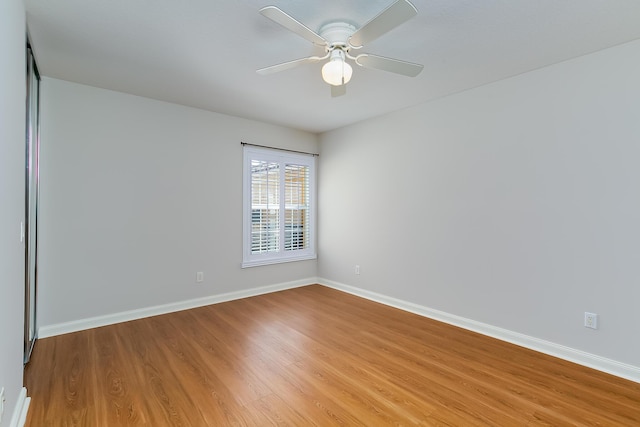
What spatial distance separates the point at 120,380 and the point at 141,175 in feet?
7.18

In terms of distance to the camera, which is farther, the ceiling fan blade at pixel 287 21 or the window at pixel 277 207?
the window at pixel 277 207

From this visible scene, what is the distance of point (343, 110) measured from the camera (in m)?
3.99

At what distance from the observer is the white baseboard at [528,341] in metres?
2.37

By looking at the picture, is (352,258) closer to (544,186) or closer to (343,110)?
(343,110)

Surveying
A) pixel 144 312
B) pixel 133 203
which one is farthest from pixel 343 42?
pixel 144 312

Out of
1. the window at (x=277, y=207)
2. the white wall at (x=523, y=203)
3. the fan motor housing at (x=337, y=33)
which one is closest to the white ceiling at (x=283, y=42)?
the fan motor housing at (x=337, y=33)

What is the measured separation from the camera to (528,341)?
2.85 m

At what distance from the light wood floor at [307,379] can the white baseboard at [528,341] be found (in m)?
0.09

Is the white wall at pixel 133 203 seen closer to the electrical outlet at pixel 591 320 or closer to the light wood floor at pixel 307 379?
the light wood floor at pixel 307 379

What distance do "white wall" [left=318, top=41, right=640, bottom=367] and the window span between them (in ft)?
3.83

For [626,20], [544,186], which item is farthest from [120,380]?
[626,20]
